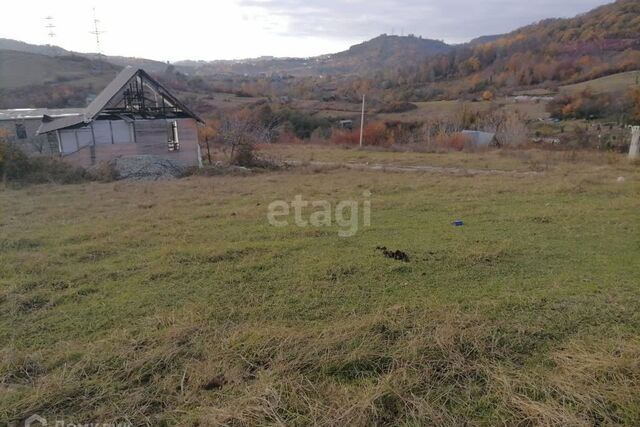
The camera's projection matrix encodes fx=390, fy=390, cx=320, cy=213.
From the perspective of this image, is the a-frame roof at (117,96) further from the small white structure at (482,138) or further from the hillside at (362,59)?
the hillside at (362,59)

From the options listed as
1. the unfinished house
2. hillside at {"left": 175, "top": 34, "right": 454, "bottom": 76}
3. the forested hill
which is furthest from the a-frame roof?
hillside at {"left": 175, "top": 34, "right": 454, "bottom": 76}

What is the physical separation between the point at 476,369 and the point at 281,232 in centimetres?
434

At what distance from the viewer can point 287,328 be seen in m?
3.51

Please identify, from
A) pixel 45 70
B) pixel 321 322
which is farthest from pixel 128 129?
pixel 45 70

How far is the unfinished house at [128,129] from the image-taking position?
17.0 metres

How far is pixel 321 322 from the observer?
12.1 ft

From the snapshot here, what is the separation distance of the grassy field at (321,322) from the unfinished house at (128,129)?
10.8m

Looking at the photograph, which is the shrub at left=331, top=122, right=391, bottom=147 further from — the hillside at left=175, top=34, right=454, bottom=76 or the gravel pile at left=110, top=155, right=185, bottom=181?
the hillside at left=175, top=34, right=454, bottom=76

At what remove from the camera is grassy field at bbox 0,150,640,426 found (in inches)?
104

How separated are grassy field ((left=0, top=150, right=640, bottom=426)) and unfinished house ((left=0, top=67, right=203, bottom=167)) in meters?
10.8

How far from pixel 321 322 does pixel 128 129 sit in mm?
17068

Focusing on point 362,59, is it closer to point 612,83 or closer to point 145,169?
point 612,83

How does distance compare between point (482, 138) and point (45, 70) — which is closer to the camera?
point (482, 138)

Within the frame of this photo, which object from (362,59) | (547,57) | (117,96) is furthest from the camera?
(362,59)
